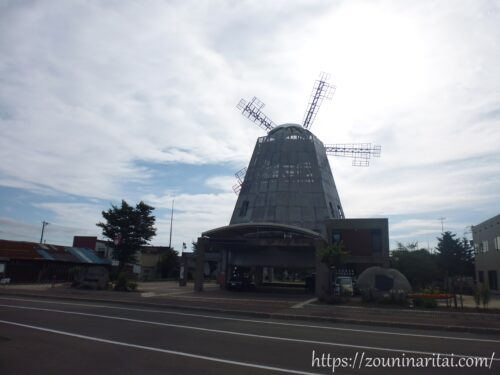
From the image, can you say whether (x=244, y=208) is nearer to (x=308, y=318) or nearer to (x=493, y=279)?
(x=493, y=279)

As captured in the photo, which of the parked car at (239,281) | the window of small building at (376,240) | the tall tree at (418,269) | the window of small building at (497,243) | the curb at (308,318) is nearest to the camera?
the curb at (308,318)

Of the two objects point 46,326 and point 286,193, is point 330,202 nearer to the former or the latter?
point 286,193

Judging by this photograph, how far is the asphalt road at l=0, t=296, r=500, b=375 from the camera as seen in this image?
8227 millimetres

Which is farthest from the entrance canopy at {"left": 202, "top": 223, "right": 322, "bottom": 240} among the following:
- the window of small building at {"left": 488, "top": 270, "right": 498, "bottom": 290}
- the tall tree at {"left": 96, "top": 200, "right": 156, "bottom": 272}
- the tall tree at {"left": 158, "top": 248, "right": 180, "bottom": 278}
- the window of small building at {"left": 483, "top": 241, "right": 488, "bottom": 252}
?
the tall tree at {"left": 158, "top": 248, "right": 180, "bottom": 278}

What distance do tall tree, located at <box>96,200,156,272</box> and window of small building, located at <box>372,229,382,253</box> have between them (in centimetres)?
2591

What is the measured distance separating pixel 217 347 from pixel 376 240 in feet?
107

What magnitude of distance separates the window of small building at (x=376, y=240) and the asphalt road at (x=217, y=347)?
25496mm

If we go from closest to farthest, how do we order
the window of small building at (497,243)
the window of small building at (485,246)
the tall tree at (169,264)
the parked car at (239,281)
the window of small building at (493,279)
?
the parked car at (239,281) → the window of small building at (497,243) → the window of small building at (493,279) → the window of small building at (485,246) → the tall tree at (169,264)

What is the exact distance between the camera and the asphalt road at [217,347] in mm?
8227

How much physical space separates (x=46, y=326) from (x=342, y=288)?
2289 centimetres

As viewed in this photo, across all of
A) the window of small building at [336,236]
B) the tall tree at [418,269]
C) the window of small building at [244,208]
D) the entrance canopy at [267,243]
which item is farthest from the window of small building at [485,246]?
the window of small building at [244,208]

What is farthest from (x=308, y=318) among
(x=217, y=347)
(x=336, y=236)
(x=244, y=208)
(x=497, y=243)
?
(x=244, y=208)

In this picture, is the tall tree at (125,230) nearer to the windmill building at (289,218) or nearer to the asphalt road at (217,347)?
the windmill building at (289,218)

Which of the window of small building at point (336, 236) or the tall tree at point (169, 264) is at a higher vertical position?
the window of small building at point (336, 236)
